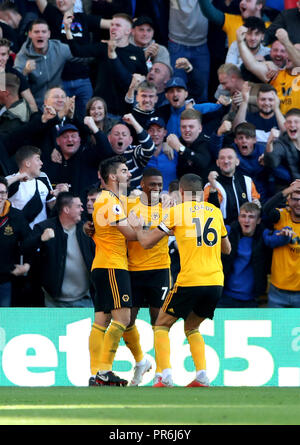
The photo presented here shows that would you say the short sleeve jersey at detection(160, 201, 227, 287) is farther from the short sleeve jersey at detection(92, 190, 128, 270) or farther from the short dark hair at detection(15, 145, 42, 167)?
the short dark hair at detection(15, 145, 42, 167)

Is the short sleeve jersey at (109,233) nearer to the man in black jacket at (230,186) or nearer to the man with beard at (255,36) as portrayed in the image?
the man in black jacket at (230,186)

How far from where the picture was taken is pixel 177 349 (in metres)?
11.0

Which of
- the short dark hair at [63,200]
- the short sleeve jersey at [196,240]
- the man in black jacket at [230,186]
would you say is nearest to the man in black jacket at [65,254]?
the short dark hair at [63,200]

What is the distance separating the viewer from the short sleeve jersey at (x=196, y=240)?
29.4ft

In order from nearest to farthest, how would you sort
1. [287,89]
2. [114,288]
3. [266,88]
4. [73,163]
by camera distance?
1. [114,288]
2. [73,163]
3. [266,88]
4. [287,89]

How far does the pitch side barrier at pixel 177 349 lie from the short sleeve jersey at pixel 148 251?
138 cm

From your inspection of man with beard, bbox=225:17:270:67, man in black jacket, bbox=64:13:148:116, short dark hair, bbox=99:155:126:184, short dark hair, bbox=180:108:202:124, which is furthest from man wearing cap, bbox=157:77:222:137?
short dark hair, bbox=99:155:126:184

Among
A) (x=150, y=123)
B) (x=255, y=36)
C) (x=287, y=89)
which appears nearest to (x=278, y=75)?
(x=287, y=89)

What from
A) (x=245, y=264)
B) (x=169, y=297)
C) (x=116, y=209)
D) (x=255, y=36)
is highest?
(x=255, y=36)

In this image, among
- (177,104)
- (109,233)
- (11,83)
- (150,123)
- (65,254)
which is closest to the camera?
(109,233)

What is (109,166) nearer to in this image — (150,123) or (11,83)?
(150,123)

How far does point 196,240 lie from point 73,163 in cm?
359

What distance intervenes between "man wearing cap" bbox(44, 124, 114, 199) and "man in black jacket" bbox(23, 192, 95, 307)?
3.32ft

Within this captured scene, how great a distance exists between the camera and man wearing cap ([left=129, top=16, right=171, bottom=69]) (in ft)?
46.3
